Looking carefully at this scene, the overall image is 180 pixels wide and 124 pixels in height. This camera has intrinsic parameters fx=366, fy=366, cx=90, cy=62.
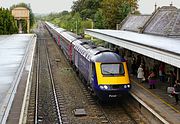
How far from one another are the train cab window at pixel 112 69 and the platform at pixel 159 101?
4.77 ft

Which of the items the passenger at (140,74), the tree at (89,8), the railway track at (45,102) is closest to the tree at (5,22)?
the tree at (89,8)

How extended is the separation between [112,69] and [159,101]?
2.74 metres

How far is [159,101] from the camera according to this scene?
17219 mm

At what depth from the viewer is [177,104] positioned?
16656 mm

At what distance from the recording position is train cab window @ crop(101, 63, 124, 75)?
58.5ft

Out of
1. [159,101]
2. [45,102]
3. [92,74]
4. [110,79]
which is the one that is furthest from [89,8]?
[159,101]

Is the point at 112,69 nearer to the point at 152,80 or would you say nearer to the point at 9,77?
the point at 152,80

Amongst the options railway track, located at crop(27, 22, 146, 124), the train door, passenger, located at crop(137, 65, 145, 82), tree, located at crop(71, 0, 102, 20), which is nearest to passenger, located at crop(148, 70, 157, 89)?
passenger, located at crop(137, 65, 145, 82)

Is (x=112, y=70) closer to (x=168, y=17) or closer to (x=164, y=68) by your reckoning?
(x=164, y=68)

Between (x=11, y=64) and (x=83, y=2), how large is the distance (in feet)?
241

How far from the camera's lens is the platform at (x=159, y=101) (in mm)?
14758

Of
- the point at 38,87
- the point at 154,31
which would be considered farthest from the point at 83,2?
the point at 38,87

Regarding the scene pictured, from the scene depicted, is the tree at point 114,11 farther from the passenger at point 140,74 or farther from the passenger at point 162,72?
the passenger at point 140,74

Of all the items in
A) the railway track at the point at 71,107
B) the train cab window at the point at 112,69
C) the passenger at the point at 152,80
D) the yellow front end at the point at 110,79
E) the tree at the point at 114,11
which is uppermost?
the tree at the point at 114,11
